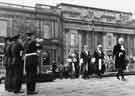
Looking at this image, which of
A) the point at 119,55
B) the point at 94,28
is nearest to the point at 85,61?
the point at 119,55

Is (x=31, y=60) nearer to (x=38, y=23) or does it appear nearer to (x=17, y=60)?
(x=17, y=60)

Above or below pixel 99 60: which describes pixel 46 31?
above

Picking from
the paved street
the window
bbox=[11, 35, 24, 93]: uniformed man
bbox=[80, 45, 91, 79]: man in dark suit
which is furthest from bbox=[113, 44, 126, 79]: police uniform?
the window

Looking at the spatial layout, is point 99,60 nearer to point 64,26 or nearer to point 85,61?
point 85,61

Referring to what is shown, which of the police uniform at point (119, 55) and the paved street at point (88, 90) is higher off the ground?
the police uniform at point (119, 55)

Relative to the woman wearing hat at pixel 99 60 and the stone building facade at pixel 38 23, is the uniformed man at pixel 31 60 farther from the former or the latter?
the stone building facade at pixel 38 23

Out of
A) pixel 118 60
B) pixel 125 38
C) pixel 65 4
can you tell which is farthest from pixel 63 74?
pixel 125 38

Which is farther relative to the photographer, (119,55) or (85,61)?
(85,61)

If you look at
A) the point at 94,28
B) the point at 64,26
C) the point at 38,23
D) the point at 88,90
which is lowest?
the point at 88,90

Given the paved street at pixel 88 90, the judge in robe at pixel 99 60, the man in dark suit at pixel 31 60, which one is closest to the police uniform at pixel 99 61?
the judge in robe at pixel 99 60

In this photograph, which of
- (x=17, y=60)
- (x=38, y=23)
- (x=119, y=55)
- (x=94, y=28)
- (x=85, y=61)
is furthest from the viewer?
(x=94, y=28)

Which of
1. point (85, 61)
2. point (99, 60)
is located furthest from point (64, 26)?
point (99, 60)

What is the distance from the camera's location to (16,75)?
29.3ft

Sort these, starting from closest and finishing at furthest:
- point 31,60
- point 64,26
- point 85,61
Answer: point 31,60 → point 85,61 → point 64,26
